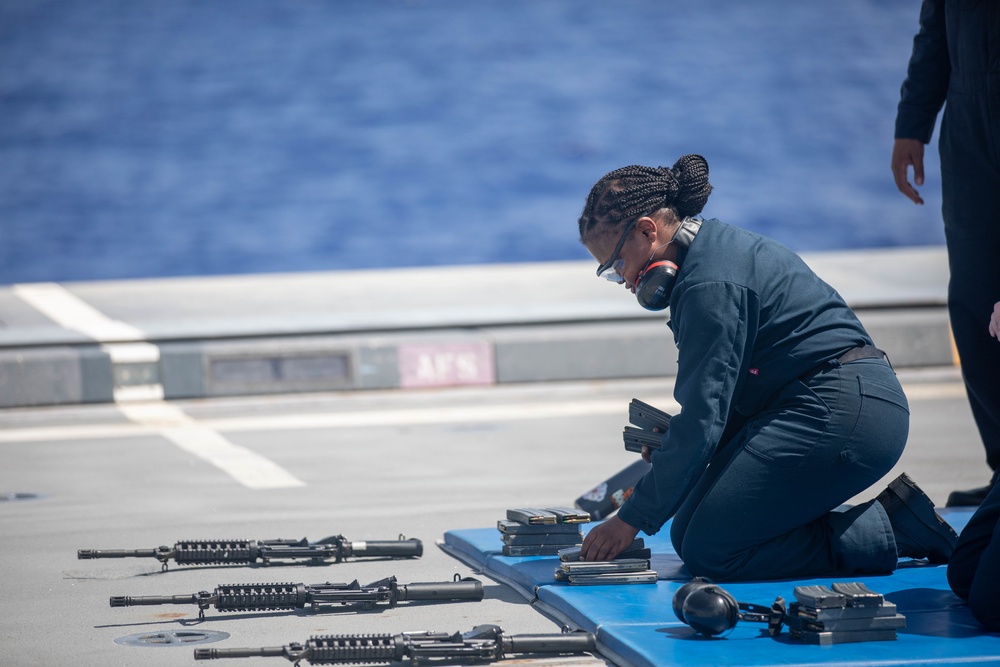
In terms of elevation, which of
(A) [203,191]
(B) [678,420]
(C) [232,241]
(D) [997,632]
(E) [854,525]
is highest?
(A) [203,191]

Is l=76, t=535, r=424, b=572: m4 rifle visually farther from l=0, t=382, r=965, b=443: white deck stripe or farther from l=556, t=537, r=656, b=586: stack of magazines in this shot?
l=0, t=382, r=965, b=443: white deck stripe

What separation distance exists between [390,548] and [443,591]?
64cm

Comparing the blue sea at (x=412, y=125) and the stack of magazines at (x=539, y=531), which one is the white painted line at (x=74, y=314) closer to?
the stack of magazines at (x=539, y=531)

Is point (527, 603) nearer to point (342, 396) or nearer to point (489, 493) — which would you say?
point (489, 493)

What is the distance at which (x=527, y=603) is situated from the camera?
3.93m

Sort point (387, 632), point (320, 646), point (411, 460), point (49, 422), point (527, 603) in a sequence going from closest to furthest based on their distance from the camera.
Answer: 1. point (320, 646)
2. point (387, 632)
3. point (527, 603)
4. point (411, 460)
5. point (49, 422)

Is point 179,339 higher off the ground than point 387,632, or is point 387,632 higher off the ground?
point 179,339

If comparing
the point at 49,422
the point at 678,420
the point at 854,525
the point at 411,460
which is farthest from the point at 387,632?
the point at 49,422

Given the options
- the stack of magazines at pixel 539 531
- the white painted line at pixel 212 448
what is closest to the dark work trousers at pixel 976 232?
the stack of magazines at pixel 539 531

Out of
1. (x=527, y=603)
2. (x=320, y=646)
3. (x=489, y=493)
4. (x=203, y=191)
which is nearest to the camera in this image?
(x=320, y=646)

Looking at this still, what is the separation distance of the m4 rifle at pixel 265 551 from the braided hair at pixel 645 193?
124 centimetres

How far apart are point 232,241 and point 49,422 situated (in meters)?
18.6

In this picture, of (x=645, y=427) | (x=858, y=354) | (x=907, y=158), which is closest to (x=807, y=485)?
(x=858, y=354)

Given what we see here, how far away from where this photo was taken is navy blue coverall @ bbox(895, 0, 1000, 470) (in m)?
4.83
